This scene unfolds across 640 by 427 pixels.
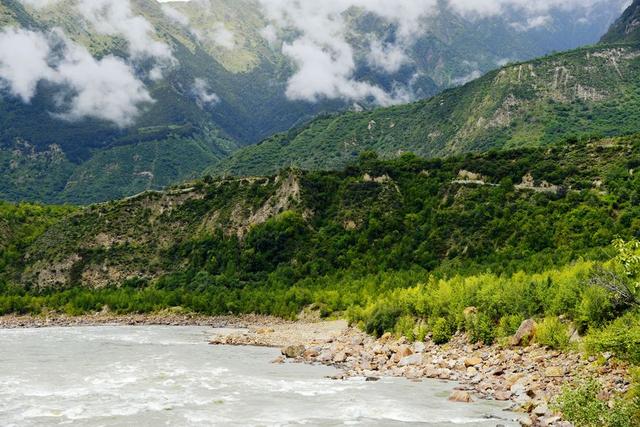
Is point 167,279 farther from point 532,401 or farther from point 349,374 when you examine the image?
point 532,401

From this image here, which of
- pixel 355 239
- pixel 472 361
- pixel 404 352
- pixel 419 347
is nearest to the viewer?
pixel 472 361

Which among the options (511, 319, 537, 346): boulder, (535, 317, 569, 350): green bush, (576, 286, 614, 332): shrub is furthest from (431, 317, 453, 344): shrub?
(576, 286, 614, 332): shrub

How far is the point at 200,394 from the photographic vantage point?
3972cm

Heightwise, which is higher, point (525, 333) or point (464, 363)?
point (525, 333)

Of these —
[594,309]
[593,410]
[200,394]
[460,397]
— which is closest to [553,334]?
[594,309]

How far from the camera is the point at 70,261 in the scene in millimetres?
127250

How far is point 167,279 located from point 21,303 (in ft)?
82.5

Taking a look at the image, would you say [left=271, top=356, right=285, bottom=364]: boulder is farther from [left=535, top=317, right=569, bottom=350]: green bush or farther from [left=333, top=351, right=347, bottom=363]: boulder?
[left=535, top=317, right=569, bottom=350]: green bush

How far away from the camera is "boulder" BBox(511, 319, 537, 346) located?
42906 mm

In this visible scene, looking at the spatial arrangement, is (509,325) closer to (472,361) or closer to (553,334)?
(472,361)

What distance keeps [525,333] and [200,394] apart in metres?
22.1

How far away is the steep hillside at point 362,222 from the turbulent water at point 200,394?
4210 centimetres

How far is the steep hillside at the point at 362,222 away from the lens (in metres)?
91.7

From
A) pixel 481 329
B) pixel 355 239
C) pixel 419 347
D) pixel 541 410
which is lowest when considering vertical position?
pixel 541 410
